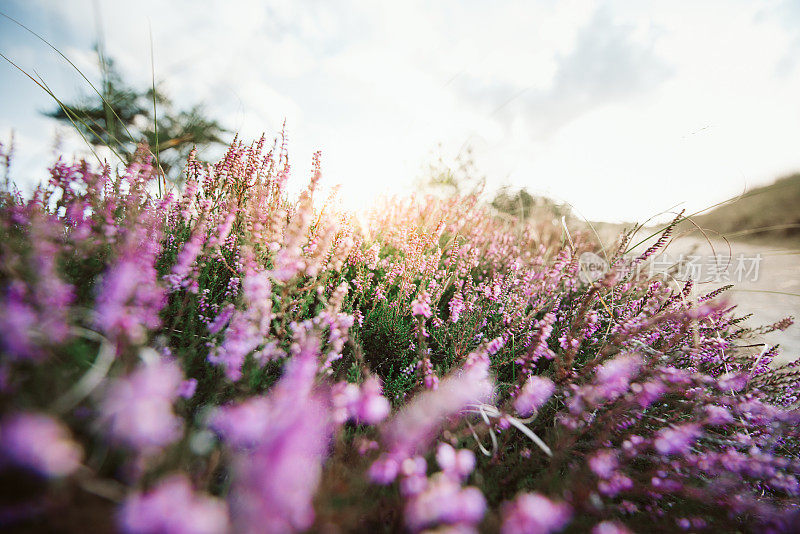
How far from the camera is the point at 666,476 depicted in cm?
157

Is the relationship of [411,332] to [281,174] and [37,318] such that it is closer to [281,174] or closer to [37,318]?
[281,174]

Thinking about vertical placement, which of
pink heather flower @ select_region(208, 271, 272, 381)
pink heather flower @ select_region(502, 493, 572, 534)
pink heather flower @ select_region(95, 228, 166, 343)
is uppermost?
pink heather flower @ select_region(95, 228, 166, 343)

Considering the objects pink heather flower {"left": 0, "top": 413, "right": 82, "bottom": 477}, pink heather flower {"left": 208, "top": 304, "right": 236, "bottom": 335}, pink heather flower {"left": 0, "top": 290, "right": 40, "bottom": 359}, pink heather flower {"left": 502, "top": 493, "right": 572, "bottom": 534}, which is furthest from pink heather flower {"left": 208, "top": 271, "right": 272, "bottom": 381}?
pink heather flower {"left": 502, "top": 493, "right": 572, "bottom": 534}

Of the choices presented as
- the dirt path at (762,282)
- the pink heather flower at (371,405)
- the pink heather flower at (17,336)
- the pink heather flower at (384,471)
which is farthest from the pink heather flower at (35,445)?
the dirt path at (762,282)

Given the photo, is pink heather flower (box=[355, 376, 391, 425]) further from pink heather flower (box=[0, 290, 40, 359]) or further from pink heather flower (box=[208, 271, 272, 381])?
pink heather flower (box=[0, 290, 40, 359])

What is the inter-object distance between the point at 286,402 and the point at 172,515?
246 mm

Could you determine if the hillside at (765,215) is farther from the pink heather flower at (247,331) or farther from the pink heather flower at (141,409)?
the pink heather flower at (141,409)

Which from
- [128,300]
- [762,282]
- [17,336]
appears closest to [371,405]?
[17,336]

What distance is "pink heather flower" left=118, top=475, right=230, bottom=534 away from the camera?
1.54 ft

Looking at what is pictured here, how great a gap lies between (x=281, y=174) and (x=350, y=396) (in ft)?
6.19

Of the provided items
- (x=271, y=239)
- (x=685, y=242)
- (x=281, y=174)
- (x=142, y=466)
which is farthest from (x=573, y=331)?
(x=685, y=242)

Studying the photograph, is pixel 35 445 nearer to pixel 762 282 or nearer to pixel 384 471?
pixel 384 471

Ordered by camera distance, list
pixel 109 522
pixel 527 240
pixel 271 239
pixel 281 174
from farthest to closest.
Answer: pixel 527 240 → pixel 281 174 → pixel 271 239 → pixel 109 522

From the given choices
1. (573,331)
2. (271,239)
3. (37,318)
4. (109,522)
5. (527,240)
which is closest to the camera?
(109,522)
